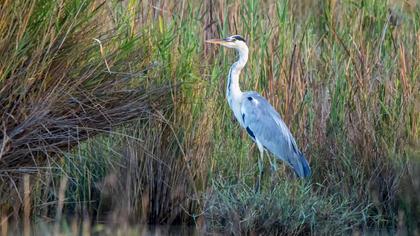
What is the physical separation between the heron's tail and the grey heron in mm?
153

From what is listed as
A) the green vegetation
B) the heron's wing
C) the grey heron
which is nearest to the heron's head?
the grey heron

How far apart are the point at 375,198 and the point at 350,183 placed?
23 centimetres

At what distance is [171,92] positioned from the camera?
6.21m

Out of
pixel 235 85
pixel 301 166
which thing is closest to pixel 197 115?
pixel 235 85

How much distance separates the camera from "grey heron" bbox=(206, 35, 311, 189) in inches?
263

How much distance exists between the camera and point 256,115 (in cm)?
697

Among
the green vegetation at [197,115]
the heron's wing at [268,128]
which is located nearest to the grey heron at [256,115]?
the heron's wing at [268,128]

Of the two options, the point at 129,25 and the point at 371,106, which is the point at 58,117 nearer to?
the point at 129,25

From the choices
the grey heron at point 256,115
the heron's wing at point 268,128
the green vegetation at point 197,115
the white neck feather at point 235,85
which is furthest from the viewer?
the white neck feather at point 235,85

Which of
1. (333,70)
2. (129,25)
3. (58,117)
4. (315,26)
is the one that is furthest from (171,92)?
(315,26)

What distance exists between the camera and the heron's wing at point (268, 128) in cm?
654

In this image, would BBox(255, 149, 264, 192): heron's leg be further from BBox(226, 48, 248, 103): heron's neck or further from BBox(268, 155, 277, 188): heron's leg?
Result: BBox(226, 48, 248, 103): heron's neck

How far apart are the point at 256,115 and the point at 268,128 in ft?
0.43

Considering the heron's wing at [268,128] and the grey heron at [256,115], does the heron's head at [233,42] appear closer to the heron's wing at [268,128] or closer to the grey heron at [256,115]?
the grey heron at [256,115]
